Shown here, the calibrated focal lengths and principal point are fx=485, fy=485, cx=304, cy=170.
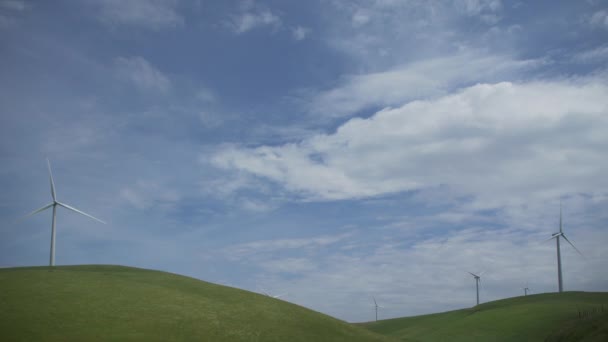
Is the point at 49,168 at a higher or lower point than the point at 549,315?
higher

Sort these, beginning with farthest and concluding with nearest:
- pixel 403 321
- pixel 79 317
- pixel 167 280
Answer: pixel 403 321, pixel 167 280, pixel 79 317

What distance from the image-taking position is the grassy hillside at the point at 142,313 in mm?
39312

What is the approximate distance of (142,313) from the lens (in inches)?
1753

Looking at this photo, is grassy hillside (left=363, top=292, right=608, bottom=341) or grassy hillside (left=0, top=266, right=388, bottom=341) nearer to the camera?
grassy hillside (left=0, top=266, right=388, bottom=341)

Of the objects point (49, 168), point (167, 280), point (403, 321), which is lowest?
point (403, 321)

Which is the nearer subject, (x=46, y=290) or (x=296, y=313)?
(x=46, y=290)

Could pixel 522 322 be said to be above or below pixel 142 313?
below

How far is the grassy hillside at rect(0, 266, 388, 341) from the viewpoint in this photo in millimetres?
39312

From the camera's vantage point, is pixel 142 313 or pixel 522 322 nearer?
pixel 142 313

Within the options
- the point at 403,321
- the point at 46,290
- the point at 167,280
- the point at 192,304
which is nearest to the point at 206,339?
the point at 192,304

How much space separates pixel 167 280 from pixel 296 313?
57.3ft

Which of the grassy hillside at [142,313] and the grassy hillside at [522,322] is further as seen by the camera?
the grassy hillside at [522,322]

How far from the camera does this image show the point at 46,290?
47000 mm

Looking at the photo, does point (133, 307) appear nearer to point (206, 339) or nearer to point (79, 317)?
point (79, 317)
